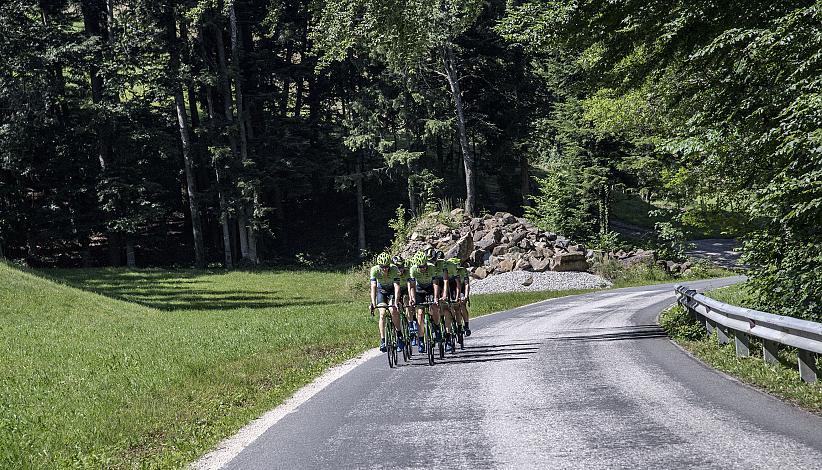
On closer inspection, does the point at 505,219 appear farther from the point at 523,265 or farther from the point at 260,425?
the point at 260,425

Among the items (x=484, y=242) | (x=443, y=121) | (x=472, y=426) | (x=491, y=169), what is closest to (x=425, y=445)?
(x=472, y=426)

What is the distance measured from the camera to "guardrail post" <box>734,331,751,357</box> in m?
12.5

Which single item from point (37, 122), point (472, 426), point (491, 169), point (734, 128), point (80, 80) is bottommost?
point (472, 426)

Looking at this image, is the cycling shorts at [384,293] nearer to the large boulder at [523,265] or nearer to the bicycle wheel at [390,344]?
the bicycle wheel at [390,344]

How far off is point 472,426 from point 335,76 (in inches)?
1817

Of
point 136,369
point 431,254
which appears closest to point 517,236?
point 431,254

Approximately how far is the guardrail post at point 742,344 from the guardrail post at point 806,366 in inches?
104

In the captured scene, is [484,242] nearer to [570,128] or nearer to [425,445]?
[570,128]

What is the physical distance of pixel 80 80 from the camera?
155 ft

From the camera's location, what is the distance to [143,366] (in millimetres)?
13945

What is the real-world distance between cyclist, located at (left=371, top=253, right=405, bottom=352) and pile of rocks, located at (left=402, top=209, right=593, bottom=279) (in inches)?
929

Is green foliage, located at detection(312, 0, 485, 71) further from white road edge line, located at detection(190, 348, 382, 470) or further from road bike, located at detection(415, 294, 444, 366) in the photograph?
white road edge line, located at detection(190, 348, 382, 470)

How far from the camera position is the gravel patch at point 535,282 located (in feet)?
116

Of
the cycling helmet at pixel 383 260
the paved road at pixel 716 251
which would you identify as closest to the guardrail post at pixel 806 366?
the cycling helmet at pixel 383 260
